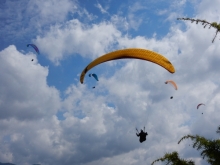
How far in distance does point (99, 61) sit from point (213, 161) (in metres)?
12.7

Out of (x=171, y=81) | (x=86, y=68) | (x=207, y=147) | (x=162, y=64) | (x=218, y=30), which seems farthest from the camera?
(x=171, y=81)

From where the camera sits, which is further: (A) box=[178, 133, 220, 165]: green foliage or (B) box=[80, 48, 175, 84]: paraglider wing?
(B) box=[80, 48, 175, 84]: paraglider wing

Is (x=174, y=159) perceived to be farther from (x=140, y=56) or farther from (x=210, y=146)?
(x=140, y=56)

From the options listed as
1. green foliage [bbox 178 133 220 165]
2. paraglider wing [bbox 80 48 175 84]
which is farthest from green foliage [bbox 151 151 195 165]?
paraglider wing [bbox 80 48 175 84]

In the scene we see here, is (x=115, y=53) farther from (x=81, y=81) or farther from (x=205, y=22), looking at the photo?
(x=205, y=22)

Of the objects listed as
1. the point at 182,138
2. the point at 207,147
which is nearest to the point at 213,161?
the point at 207,147

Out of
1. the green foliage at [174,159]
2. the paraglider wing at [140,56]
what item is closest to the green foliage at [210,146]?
the green foliage at [174,159]

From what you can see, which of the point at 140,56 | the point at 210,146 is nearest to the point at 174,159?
the point at 210,146

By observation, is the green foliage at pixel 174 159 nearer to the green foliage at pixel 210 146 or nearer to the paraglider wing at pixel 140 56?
the green foliage at pixel 210 146

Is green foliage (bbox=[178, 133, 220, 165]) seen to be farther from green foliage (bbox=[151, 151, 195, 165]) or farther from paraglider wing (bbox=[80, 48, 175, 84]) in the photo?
paraglider wing (bbox=[80, 48, 175, 84])

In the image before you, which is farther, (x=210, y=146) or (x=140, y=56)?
(x=140, y=56)

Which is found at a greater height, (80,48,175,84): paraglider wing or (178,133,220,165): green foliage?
(80,48,175,84): paraglider wing

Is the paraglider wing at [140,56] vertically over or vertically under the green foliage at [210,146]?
over

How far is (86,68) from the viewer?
837 inches
